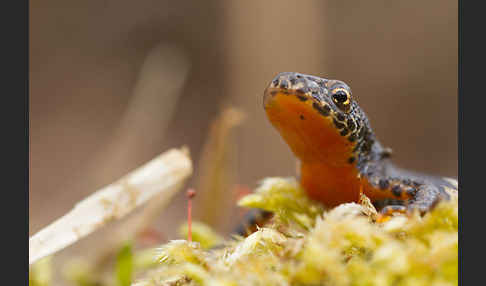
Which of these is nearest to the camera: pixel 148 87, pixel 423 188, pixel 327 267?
pixel 327 267

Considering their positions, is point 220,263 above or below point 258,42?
below

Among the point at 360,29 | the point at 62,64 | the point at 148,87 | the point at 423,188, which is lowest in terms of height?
the point at 423,188

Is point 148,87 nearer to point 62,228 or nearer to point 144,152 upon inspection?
point 144,152

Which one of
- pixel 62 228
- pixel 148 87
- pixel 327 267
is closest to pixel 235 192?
pixel 62 228

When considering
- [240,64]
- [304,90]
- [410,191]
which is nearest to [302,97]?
[304,90]

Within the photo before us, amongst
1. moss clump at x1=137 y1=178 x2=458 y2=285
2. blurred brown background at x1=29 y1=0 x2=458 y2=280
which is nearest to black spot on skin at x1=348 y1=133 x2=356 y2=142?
moss clump at x1=137 y1=178 x2=458 y2=285

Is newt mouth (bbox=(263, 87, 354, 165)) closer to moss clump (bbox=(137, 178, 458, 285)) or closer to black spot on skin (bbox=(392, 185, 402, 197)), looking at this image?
black spot on skin (bbox=(392, 185, 402, 197))

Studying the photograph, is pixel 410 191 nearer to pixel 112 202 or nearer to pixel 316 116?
pixel 316 116
